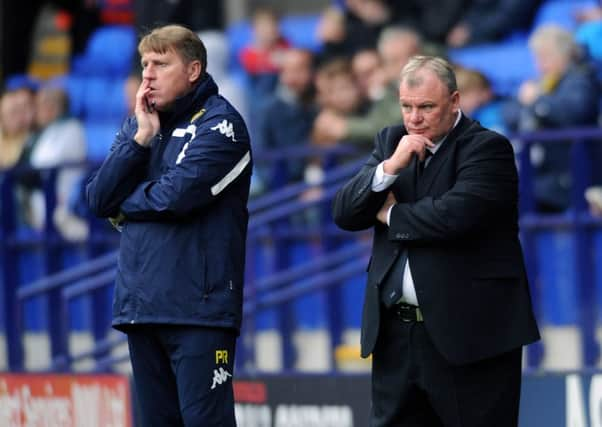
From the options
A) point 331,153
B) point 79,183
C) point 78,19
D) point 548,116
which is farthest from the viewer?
point 78,19

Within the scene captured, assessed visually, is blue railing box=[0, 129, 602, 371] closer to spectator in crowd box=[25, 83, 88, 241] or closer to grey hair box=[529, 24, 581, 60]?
spectator in crowd box=[25, 83, 88, 241]

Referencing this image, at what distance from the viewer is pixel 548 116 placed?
9.12m

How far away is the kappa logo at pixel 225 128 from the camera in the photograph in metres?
5.89

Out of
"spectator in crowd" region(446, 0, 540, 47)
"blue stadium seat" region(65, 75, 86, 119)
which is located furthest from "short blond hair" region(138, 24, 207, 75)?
"blue stadium seat" region(65, 75, 86, 119)

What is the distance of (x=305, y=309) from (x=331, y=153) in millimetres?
1067

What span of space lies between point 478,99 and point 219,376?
4.36 m

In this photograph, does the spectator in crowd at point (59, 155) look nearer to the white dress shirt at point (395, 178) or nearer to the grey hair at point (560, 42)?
the grey hair at point (560, 42)

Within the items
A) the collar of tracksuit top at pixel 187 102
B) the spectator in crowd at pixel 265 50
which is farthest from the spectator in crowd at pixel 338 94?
the collar of tracksuit top at pixel 187 102

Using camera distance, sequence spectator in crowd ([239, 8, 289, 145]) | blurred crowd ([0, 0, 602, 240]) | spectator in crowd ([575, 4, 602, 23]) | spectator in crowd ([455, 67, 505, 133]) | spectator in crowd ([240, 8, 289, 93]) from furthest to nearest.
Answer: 1. spectator in crowd ([240, 8, 289, 93])
2. spectator in crowd ([239, 8, 289, 145])
3. spectator in crowd ([575, 4, 602, 23])
4. spectator in crowd ([455, 67, 505, 133])
5. blurred crowd ([0, 0, 602, 240])

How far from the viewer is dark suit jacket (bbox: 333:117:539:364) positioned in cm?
555

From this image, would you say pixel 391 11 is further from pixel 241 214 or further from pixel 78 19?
pixel 241 214

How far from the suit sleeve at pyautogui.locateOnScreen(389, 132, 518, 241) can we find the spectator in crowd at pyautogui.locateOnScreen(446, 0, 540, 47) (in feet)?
22.5

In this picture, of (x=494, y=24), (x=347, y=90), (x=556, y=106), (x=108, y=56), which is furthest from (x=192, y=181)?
(x=108, y=56)

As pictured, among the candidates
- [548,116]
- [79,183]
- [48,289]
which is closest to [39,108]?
[79,183]
